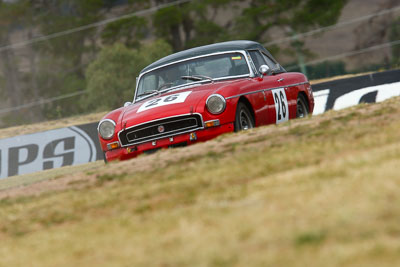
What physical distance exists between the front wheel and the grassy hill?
10.9ft

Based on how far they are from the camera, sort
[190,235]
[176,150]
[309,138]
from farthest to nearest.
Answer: [176,150], [309,138], [190,235]

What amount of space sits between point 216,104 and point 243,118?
1.89 ft

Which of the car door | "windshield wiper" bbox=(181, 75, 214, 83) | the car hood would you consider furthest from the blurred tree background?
the car hood

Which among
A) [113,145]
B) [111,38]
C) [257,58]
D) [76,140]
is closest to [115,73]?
[111,38]

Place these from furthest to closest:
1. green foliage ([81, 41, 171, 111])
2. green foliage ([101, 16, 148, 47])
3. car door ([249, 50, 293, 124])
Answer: green foliage ([101, 16, 148, 47]) → green foliage ([81, 41, 171, 111]) → car door ([249, 50, 293, 124])

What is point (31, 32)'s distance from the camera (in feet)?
151

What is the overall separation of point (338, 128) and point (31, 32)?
41.5 meters

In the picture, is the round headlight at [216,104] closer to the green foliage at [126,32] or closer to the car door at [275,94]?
the car door at [275,94]

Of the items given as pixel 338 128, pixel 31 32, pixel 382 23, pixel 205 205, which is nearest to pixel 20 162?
pixel 338 128

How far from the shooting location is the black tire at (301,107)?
1071 centimetres

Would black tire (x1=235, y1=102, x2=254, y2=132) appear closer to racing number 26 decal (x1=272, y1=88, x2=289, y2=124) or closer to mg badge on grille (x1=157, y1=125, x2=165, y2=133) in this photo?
racing number 26 decal (x1=272, y1=88, x2=289, y2=124)

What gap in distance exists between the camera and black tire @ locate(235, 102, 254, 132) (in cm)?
837

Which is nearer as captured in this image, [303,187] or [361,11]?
[303,187]

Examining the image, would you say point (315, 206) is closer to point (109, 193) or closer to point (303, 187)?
point (303, 187)
